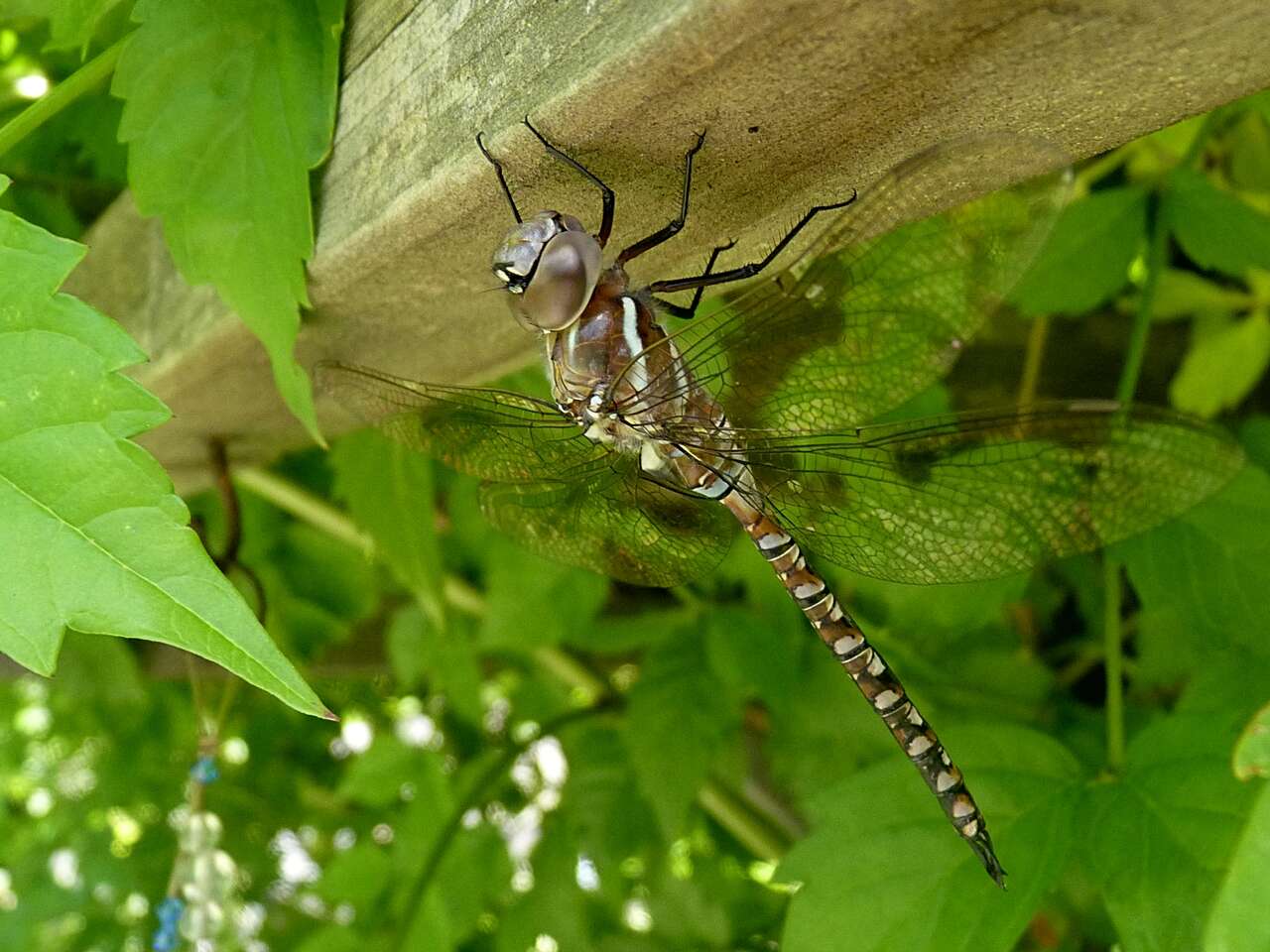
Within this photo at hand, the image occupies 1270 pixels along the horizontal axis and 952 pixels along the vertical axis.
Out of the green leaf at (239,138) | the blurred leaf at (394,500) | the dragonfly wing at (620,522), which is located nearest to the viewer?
the green leaf at (239,138)

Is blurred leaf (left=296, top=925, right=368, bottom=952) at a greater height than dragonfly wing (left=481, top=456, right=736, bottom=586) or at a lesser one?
lesser

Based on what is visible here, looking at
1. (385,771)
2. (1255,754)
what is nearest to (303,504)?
(385,771)

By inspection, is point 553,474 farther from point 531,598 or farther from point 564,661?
point 564,661

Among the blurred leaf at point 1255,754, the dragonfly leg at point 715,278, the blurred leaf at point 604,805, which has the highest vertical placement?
the dragonfly leg at point 715,278

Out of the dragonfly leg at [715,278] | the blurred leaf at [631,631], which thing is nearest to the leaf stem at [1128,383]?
the dragonfly leg at [715,278]

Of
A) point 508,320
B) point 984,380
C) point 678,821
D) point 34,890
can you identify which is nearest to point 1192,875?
point 508,320

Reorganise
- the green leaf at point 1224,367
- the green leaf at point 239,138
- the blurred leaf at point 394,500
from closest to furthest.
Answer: the green leaf at point 239,138
the blurred leaf at point 394,500
the green leaf at point 1224,367

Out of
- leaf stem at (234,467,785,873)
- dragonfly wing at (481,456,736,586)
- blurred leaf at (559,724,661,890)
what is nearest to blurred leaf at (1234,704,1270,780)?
dragonfly wing at (481,456,736,586)

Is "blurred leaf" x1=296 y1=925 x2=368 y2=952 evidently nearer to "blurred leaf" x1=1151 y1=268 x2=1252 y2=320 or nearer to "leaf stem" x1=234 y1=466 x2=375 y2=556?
"leaf stem" x1=234 y1=466 x2=375 y2=556

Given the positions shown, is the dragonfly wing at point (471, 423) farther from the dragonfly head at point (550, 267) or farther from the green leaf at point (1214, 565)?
the green leaf at point (1214, 565)
